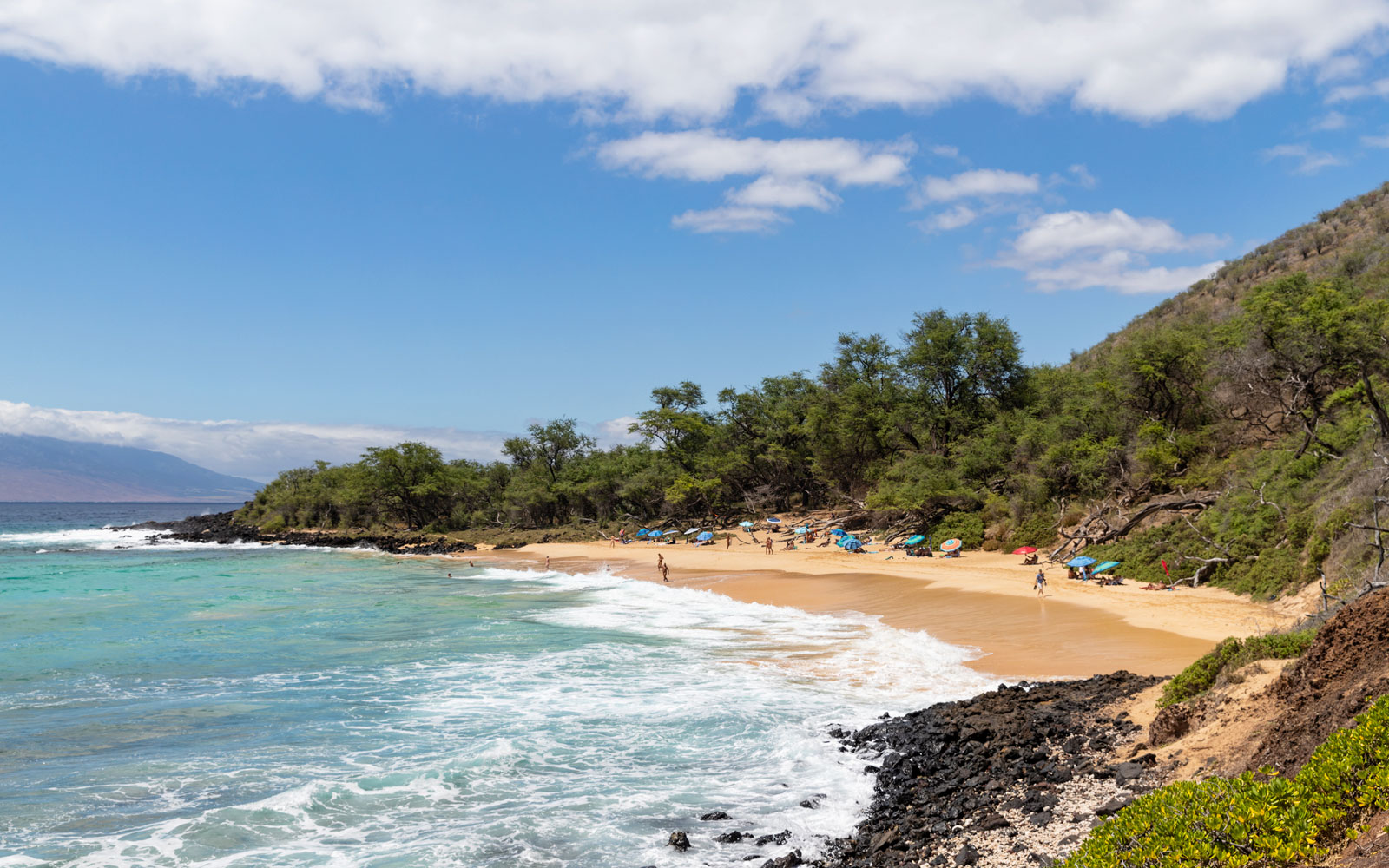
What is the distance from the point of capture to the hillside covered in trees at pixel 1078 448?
2256cm

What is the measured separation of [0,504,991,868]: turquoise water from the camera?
9.83m

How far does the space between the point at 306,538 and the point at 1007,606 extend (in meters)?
76.2

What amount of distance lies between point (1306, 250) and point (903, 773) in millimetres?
65224

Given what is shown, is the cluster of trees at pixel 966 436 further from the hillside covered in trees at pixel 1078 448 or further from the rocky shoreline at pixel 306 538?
the rocky shoreline at pixel 306 538

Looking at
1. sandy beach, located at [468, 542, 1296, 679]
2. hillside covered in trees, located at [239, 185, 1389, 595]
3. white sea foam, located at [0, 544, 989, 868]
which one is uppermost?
hillside covered in trees, located at [239, 185, 1389, 595]

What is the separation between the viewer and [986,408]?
48.0 meters

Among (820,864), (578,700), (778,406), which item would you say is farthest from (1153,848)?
(778,406)

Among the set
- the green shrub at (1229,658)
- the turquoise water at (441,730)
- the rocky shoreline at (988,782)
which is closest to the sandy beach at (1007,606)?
A: the turquoise water at (441,730)

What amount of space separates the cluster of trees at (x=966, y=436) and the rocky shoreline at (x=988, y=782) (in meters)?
13.0

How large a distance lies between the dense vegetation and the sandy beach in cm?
1009

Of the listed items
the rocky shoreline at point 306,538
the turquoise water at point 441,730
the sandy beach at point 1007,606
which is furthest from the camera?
the rocky shoreline at point 306,538

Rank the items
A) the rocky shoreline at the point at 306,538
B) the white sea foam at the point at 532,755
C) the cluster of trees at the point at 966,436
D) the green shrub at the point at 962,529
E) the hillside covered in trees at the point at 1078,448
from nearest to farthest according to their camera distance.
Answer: the white sea foam at the point at 532,755
the hillside covered in trees at the point at 1078,448
the cluster of trees at the point at 966,436
the green shrub at the point at 962,529
the rocky shoreline at the point at 306,538

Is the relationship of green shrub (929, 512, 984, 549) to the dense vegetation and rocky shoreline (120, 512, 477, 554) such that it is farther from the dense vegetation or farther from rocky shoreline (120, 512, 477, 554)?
rocky shoreline (120, 512, 477, 554)

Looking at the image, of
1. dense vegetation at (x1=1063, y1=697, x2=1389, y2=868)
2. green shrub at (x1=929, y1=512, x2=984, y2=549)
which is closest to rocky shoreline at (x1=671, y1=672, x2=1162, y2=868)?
dense vegetation at (x1=1063, y1=697, x2=1389, y2=868)
